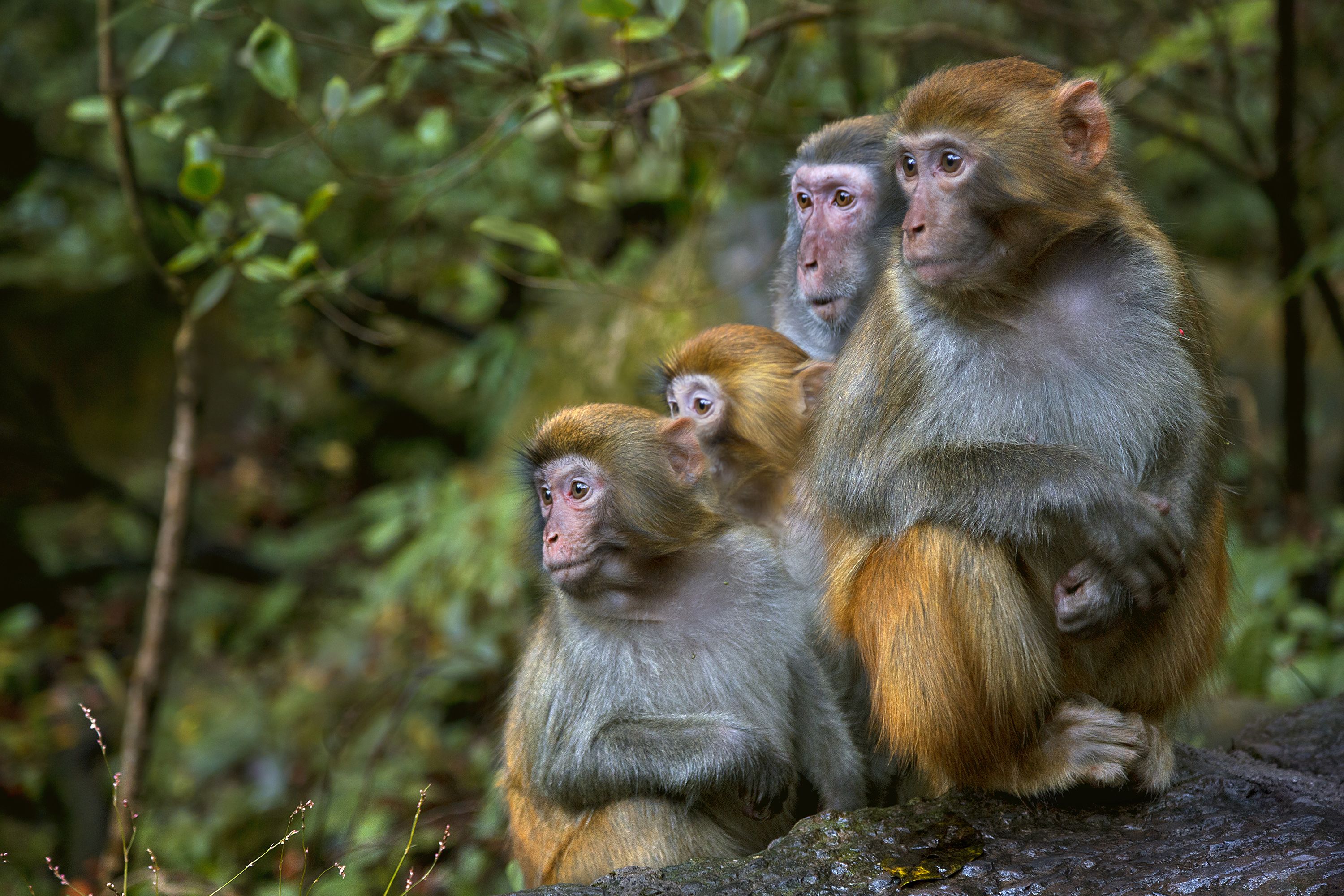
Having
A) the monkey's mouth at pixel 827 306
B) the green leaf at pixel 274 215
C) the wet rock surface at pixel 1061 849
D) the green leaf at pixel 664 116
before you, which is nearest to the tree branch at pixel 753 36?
the green leaf at pixel 664 116

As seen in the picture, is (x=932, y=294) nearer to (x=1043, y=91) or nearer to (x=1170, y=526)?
(x=1043, y=91)

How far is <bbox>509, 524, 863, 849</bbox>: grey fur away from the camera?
349cm

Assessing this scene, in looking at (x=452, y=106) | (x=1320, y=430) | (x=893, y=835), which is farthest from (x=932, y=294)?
(x=1320, y=430)

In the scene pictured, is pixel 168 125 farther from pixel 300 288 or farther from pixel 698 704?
pixel 698 704

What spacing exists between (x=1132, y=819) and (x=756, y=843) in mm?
1182

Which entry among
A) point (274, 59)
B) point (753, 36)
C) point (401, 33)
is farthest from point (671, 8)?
point (274, 59)

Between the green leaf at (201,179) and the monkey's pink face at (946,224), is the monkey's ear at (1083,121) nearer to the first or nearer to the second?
the monkey's pink face at (946,224)

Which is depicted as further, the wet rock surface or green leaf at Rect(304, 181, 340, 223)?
green leaf at Rect(304, 181, 340, 223)

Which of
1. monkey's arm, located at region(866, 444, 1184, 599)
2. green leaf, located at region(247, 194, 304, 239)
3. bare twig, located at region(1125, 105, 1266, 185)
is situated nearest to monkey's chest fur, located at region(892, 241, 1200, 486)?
monkey's arm, located at region(866, 444, 1184, 599)

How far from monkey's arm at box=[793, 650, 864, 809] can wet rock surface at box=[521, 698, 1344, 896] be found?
0.35 m

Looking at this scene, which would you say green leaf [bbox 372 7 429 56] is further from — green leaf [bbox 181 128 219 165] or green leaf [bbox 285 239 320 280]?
green leaf [bbox 285 239 320 280]

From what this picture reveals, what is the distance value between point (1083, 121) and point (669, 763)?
223 cm

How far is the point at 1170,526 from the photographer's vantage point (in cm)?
305

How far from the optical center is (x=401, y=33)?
15.0 ft
